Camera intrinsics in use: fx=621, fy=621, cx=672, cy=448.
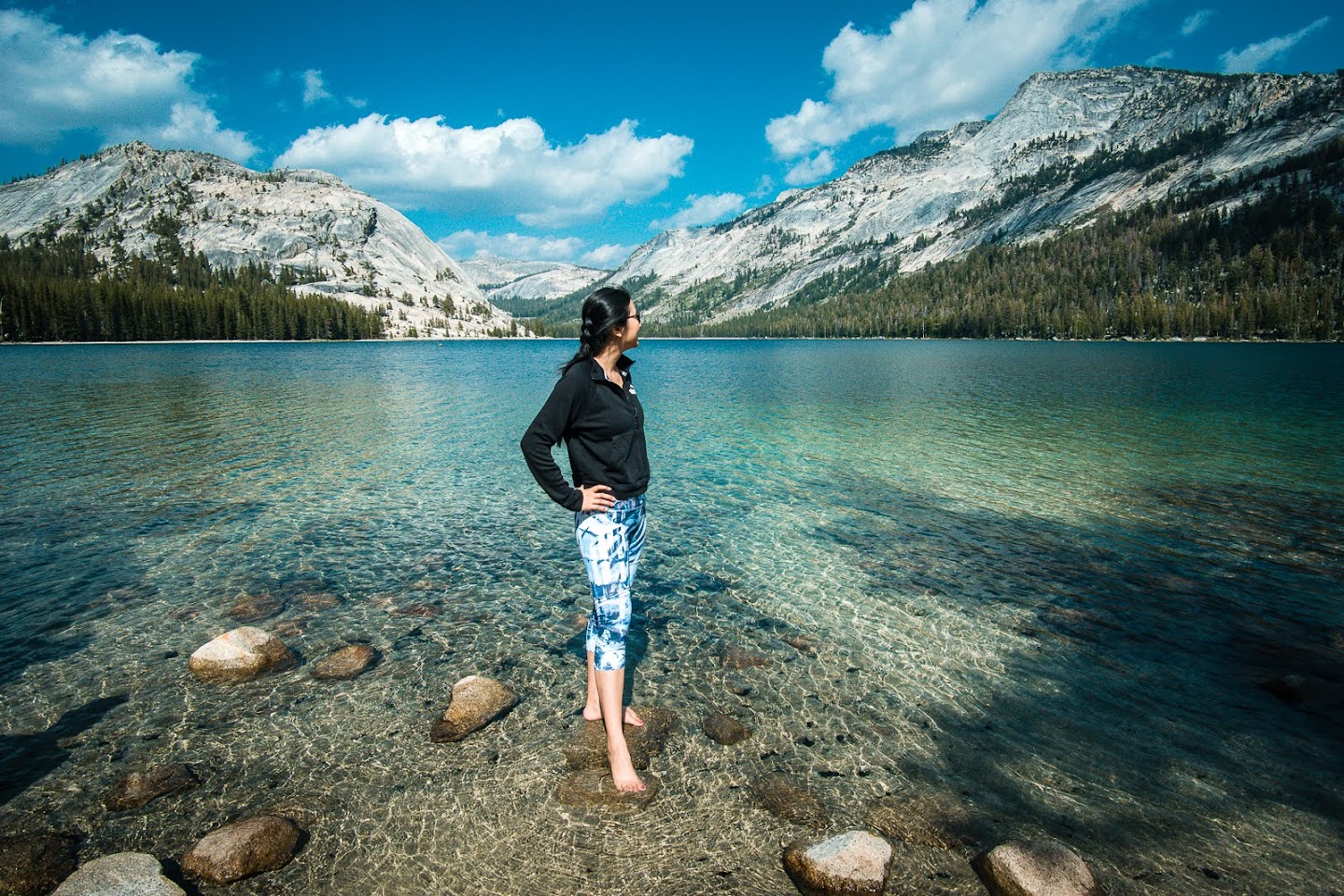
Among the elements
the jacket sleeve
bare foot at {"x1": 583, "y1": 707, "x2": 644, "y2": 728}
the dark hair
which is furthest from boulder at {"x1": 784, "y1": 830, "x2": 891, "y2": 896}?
the dark hair

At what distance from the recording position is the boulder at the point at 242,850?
5.64 meters

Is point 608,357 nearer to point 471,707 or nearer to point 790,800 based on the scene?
point 790,800

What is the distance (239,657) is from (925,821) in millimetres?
9870

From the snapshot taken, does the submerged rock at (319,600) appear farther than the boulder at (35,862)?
Yes

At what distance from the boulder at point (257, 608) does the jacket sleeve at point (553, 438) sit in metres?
9.20

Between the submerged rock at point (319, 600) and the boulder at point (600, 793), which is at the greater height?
the submerged rock at point (319, 600)

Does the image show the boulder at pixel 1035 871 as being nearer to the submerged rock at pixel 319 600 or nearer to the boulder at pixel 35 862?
the boulder at pixel 35 862

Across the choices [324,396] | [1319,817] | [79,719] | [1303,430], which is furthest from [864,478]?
[324,396]

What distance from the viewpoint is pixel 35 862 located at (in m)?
5.71

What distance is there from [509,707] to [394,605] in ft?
15.8

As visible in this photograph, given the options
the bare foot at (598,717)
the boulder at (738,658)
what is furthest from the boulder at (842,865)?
the boulder at (738,658)

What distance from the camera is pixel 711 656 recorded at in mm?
10516

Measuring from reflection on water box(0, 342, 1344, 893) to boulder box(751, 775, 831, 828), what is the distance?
0.62 feet

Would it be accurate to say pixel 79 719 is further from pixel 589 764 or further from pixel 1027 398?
pixel 1027 398
